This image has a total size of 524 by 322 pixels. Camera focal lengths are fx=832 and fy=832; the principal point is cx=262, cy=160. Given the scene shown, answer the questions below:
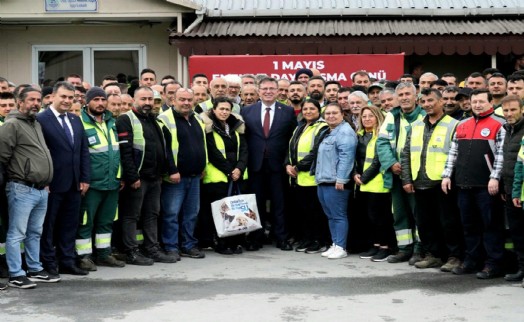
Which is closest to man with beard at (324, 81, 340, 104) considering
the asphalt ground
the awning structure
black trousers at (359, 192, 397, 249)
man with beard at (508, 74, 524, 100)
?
black trousers at (359, 192, 397, 249)

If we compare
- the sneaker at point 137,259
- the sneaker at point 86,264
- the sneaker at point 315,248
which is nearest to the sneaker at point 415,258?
the sneaker at point 315,248

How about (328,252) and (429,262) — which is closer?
(429,262)

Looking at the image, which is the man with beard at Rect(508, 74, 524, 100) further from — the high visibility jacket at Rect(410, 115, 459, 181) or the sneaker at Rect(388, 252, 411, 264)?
the sneaker at Rect(388, 252, 411, 264)

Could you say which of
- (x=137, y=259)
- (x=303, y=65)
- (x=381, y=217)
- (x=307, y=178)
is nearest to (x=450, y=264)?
(x=381, y=217)

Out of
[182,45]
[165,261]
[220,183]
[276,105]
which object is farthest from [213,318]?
[182,45]

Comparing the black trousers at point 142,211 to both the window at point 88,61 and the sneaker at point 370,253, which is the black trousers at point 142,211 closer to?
the sneaker at point 370,253

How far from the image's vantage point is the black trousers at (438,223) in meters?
9.69

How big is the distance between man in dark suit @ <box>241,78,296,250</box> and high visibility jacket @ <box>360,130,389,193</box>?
4.14ft

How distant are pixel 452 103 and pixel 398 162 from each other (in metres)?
0.97

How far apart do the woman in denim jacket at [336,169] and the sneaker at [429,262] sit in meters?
1.13

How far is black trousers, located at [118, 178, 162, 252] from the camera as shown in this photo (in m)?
10.0

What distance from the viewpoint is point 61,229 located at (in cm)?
938

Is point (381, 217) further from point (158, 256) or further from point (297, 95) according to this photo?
point (158, 256)

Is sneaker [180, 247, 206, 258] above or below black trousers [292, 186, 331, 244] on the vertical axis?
below
